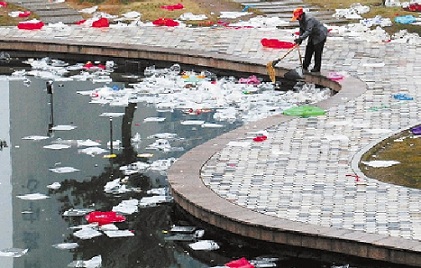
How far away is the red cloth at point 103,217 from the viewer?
41.0 feet

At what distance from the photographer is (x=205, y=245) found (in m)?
11.7

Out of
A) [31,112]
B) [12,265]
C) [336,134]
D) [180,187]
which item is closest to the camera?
[12,265]

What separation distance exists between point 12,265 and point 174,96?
26.5ft

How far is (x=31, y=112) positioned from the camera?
18.2 m

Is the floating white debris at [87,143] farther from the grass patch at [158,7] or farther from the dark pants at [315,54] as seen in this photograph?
the grass patch at [158,7]

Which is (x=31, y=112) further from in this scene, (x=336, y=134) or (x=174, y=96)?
(x=336, y=134)

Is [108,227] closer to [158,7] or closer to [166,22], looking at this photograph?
[166,22]

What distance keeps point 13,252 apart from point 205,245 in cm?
174

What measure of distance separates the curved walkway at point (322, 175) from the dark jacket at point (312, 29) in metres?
0.77

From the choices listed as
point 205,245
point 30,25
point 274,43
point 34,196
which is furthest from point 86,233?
point 30,25

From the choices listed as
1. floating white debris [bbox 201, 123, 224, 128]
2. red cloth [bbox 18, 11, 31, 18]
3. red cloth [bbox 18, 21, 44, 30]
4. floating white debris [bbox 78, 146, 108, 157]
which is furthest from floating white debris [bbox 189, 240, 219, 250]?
red cloth [bbox 18, 11, 31, 18]

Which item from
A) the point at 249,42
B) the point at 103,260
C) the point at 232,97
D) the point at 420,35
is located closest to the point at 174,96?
the point at 232,97

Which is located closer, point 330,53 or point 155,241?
point 155,241

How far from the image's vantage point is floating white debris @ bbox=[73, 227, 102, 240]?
12031mm
